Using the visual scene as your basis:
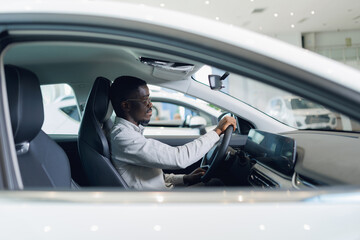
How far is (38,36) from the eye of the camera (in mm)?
867

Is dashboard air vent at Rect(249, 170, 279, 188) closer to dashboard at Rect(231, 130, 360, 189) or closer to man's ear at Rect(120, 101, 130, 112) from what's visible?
dashboard at Rect(231, 130, 360, 189)

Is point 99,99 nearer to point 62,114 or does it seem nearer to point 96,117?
point 96,117

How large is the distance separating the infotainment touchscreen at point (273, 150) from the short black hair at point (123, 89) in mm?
708

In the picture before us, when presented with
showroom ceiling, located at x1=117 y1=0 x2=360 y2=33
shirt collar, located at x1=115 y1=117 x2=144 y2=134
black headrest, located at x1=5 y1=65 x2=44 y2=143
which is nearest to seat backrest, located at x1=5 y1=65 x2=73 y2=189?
black headrest, located at x1=5 y1=65 x2=44 y2=143

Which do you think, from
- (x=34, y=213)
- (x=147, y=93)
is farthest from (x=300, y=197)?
(x=147, y=93)

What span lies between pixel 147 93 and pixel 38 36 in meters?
0.90

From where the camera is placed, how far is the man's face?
5.60 ft

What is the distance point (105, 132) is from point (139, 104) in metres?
0.26

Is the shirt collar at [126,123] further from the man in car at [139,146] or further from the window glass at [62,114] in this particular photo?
the window glass at [62,114]

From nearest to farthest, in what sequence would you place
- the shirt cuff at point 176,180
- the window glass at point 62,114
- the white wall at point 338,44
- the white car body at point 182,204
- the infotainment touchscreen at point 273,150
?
the white car body at point 182,204
the infotainment touchscreen at point 273,150
the shirt cuff at point 176,180
the window glass at point 62,114
the white wall at point 338,44

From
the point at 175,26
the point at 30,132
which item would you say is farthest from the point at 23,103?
the point at 175,26

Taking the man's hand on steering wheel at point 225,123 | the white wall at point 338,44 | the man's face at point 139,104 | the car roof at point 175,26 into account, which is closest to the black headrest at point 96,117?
the man's face at point 139,104

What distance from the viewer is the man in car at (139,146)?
1.54m

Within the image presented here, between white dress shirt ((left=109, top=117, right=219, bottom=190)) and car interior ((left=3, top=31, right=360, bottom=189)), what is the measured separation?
0.08 meters
